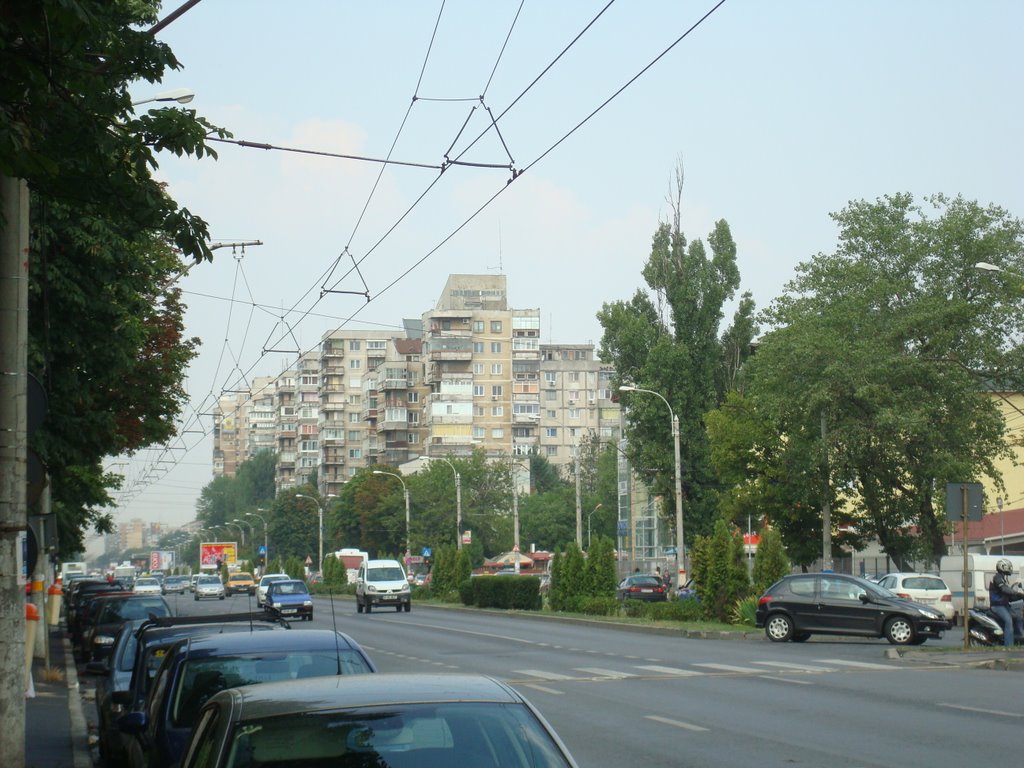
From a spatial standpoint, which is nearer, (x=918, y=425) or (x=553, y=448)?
(x=918, y=425)

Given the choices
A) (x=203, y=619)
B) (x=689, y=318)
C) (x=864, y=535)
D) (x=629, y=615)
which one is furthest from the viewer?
(x=689, y=318)

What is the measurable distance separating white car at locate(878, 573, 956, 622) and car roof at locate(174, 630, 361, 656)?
3427 centimetres

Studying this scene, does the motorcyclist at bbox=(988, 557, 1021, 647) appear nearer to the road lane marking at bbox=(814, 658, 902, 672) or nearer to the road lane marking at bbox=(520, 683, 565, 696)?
the road lane marking at bbox=(814, 658, 902, 672)

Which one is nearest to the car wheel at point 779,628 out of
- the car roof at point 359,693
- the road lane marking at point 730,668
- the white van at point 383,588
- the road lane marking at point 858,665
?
the road lane marking at point 858,665

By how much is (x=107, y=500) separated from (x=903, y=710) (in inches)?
950

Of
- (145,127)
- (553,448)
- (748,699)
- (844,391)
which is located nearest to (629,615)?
(844,391)

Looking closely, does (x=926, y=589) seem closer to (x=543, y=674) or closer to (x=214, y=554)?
(x=543, y=674)

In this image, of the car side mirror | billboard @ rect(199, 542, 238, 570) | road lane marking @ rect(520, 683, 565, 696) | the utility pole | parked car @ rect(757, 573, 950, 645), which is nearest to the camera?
the car side mirror

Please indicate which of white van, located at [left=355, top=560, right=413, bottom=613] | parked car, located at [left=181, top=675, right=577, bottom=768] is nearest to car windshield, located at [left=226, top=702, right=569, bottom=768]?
parked car, located at [left=181, top=675, right=577, bottom=768]

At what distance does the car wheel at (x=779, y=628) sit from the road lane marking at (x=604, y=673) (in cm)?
831

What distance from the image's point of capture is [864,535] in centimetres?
5750

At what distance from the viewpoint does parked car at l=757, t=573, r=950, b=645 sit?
29078 millimetres

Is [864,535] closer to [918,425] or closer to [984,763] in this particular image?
[918,425]

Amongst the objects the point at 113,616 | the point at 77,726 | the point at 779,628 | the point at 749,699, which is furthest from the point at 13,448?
the point at 779,628
